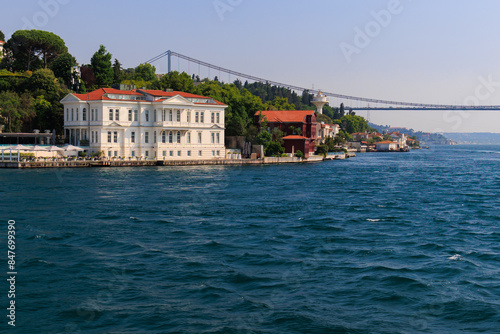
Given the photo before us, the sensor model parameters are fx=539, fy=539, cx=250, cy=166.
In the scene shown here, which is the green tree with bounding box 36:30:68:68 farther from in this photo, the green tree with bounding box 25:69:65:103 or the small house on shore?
the small house on shore

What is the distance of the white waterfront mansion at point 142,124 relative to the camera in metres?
58.0

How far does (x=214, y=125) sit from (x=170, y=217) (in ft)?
140

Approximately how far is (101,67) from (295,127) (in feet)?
98.4

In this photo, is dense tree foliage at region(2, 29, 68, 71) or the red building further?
dense tree foliage at region(2, 29, 68, 71)

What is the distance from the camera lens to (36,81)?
67188mm

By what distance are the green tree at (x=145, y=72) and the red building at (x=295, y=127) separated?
2448 centimetres

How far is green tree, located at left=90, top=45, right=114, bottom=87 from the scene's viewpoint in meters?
79.3

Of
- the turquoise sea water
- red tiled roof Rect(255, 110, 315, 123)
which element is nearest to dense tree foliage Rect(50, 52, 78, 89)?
red tiled roof Rect(255, 110, 315, 123)

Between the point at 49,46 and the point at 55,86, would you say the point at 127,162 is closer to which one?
the point at 55,86

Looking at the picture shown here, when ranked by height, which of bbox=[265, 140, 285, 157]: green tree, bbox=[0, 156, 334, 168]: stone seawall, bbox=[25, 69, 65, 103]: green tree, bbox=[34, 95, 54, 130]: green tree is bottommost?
bbox=[0, 156, 334, 168]: stone seawall

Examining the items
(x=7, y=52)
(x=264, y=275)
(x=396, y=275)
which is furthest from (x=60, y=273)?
(x=7, y=52)

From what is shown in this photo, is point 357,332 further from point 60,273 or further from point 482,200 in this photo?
point 482,200

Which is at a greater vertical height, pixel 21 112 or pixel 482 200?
pixel 21 112

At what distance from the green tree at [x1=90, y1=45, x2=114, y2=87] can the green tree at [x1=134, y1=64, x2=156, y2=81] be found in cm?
1498
